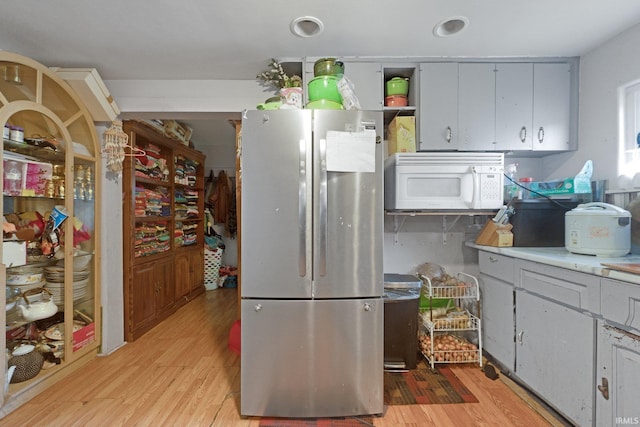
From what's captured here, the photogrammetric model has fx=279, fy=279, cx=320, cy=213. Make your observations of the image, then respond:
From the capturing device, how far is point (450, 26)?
1.71m

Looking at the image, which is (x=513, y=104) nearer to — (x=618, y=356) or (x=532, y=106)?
(x=532, y=106)

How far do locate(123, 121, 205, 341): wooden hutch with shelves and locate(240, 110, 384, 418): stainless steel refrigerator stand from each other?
1629mm

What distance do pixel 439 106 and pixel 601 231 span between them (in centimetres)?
123

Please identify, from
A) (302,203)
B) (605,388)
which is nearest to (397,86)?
(302,203)

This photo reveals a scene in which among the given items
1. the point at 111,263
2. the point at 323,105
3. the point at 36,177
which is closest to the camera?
the point at 323,105

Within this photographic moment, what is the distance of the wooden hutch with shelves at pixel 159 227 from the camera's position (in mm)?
2561

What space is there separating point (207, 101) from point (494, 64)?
2215mm

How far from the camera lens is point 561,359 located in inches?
58.4

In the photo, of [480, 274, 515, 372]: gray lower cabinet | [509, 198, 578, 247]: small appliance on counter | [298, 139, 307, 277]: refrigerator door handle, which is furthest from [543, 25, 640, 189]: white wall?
[298, 139, 307, 277]: refrigerator door handle

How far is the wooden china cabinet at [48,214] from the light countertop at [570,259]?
3.07m

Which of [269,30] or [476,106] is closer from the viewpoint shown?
[269,30]

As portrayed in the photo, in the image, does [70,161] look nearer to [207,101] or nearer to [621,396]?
[207,101]

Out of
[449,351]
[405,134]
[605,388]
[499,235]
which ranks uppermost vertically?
[405,134]

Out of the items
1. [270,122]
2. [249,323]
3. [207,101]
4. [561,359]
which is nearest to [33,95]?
[207,101]
